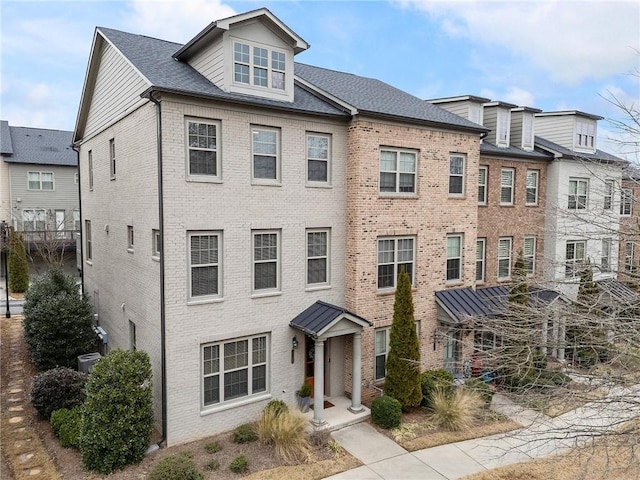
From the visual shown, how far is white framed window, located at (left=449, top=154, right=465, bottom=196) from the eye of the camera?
1603 centimetres

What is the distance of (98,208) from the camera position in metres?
17.4

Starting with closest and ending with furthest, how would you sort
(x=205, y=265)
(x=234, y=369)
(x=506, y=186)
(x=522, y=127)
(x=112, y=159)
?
(x=205, y=265) < (x=234, y=369) < (x=112, y=159) < (x=506, y=186) < (x=522, y=127)

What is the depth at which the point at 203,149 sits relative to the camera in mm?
11516

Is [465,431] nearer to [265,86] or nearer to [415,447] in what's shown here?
[415,447]

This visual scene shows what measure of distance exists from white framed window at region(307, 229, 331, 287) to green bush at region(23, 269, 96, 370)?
8823 millimetres

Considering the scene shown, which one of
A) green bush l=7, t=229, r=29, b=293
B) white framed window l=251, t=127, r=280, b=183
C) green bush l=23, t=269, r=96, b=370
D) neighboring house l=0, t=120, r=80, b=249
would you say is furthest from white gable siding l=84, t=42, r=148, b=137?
neighboring house l=0, t=120, r=80, b=249

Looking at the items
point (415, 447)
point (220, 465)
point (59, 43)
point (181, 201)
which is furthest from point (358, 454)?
point (59, 43)

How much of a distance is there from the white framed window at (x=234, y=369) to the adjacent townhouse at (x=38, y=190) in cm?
2579

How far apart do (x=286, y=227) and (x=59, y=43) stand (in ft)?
30.7

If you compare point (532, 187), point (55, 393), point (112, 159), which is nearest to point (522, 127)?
point (532, 187)

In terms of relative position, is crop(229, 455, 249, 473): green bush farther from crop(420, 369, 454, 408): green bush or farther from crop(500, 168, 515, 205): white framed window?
crop(500, 168, 515, 205): white framed window

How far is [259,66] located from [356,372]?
9.42 m

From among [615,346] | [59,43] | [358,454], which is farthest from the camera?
[59,43]

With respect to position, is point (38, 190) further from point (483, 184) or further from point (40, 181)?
point (483, 184)
